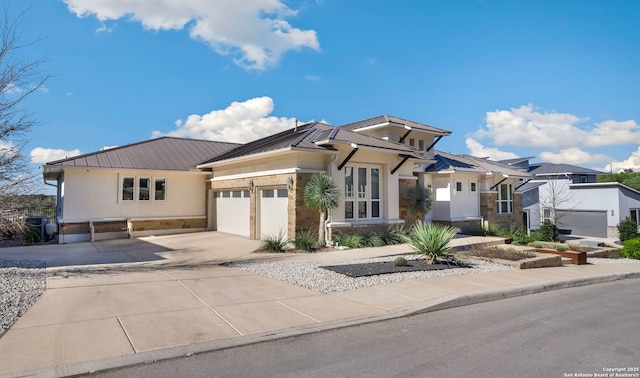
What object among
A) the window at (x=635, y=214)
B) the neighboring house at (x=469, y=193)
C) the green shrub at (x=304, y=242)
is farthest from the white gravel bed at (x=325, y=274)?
the window at (x=635, y=214)

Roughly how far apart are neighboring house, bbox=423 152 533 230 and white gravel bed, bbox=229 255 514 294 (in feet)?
31.1

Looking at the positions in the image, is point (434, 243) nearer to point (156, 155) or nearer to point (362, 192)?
point (362, 192)

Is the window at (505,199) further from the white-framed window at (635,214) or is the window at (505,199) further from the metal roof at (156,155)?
the metal roof at (156,155)

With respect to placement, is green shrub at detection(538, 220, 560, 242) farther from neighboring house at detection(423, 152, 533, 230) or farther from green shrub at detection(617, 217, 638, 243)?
green shrub at detection(617, 217, 638, 243)

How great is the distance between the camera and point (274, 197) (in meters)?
15.4

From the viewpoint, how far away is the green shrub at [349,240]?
13870 millimetres

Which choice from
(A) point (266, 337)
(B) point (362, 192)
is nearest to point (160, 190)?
(B) point (362, 192)

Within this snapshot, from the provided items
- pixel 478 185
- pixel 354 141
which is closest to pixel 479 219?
pixel 478 185

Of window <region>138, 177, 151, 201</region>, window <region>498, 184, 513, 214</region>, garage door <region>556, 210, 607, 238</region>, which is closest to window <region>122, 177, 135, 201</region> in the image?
window <region>138, 177, 151, 201</region>

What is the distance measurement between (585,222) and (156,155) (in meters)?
35.2

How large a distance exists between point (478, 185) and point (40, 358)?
22229mm

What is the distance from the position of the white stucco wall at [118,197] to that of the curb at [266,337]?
51.7 feet

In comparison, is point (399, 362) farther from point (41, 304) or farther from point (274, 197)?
point (274, 197)

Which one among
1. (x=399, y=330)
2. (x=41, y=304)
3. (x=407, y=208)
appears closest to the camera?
(x=399, y=330)
